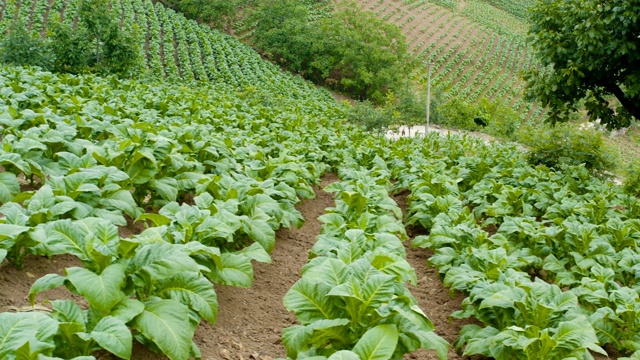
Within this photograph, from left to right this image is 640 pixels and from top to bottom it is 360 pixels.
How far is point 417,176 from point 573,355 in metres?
6.12

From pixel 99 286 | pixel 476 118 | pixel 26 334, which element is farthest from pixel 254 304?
pixel 476 118

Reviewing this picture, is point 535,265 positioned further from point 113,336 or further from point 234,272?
point 113,336

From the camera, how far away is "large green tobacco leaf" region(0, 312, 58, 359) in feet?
7.66

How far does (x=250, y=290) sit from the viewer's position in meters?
4.73

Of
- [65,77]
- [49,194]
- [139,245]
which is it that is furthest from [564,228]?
[65,77]

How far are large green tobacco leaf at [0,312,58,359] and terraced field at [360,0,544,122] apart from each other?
151 ft

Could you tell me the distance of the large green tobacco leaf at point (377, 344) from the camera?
2.73 m

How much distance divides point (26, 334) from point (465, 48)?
64279mm

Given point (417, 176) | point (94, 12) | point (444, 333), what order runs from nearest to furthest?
1. point (444, 333)
2. point (417, 176)
3. point (94, 12)

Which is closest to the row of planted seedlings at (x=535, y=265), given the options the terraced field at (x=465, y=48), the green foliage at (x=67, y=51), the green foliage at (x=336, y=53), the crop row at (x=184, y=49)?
the green foliage at (x=67, y=51)

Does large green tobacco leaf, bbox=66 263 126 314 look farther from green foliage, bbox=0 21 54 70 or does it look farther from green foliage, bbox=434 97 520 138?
green foliage, bbox=434 97 520 138

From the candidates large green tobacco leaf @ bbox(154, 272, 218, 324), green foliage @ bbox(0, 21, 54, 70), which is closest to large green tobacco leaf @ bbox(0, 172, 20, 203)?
large green tobacco leaf @ bbox(154, 272, 218, 324)

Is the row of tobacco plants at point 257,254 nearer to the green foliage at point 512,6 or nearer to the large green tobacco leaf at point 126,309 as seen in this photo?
the large green tobacco leaf at point 126,309

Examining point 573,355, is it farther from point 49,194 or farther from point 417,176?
point 417,176
